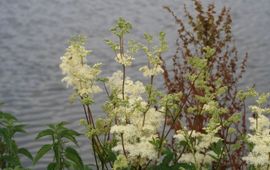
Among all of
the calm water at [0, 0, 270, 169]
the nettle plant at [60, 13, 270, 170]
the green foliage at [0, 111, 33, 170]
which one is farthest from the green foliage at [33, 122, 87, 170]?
the calm water at [0, 0, 270, 169]

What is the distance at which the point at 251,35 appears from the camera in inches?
437

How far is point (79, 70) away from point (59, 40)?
29.1 feet

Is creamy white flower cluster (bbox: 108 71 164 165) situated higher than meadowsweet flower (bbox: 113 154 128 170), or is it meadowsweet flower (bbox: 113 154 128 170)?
creamy white flower cluster (bbox: 108 71 164 165)

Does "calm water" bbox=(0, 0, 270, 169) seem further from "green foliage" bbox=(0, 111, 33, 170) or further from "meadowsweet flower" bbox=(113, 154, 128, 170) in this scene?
"meadowsweet flower" bbox=(113, 154, 128, 170)

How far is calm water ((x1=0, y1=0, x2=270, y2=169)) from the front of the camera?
774 centimetres

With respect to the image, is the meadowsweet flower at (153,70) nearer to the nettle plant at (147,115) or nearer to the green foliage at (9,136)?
the nettle plant at (147,115)

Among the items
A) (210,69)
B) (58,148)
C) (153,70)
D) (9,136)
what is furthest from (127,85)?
(210,69)

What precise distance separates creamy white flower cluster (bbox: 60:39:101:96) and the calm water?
149 inches

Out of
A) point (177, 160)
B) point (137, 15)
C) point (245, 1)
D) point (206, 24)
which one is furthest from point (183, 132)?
point (245, 1)

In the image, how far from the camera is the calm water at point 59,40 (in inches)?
305

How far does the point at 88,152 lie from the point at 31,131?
985mm

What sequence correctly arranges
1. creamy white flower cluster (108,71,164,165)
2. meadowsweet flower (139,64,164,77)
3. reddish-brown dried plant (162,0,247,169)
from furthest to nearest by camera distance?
reddish-brown dried plant (162,0,247,169), meadowsweet flower (139,64,164,77), creamy white flower cluster (108,71,164,165)

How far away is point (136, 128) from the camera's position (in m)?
2.30

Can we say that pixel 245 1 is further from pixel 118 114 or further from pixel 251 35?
pixel 118 114
